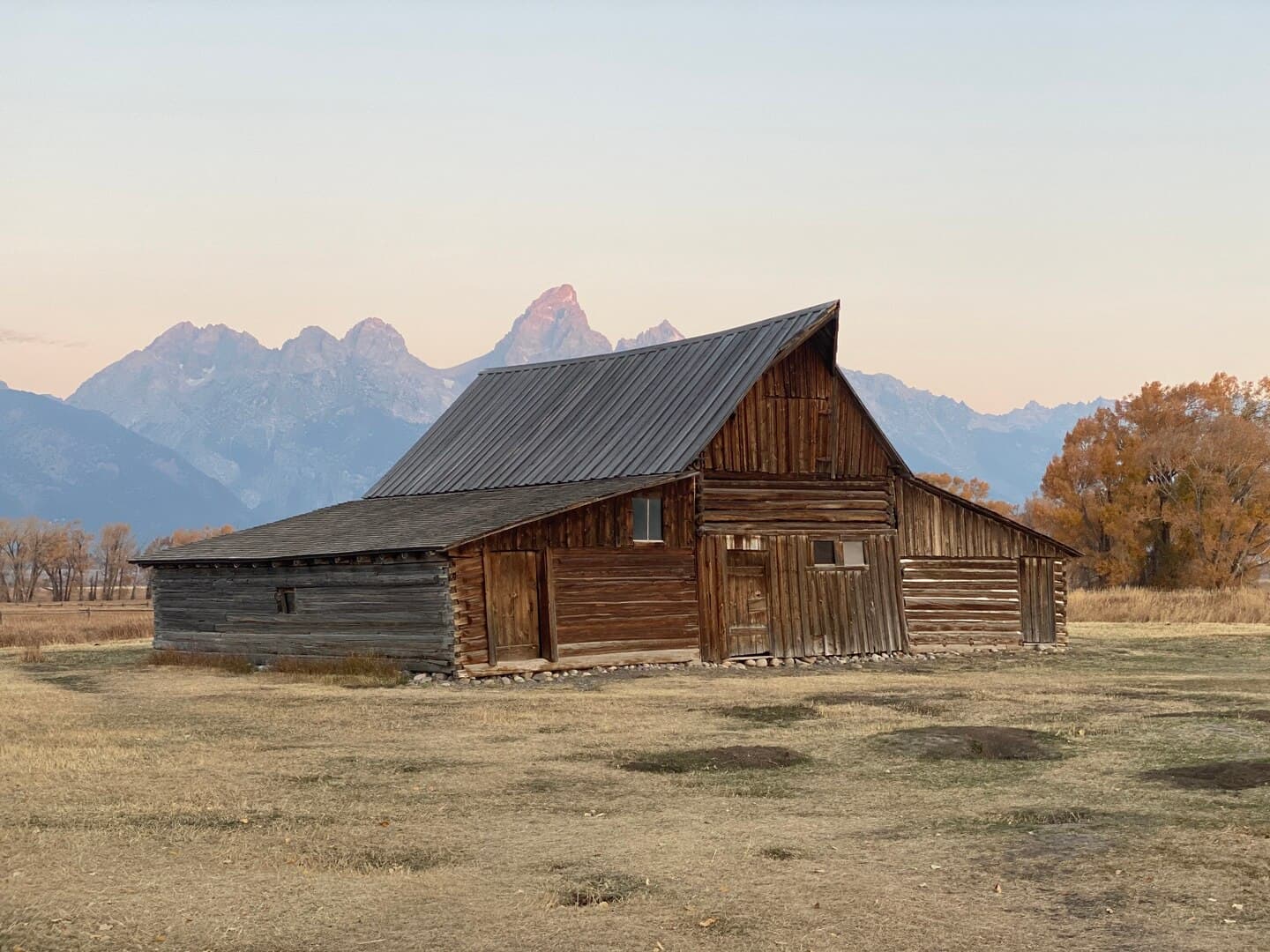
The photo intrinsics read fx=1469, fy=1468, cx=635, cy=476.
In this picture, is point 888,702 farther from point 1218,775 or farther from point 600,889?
point 600,889

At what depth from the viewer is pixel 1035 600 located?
37.8m

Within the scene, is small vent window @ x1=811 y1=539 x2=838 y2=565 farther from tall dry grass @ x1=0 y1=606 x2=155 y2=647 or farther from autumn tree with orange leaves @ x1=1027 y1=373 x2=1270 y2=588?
autumn tree with orange leaves @ x1=1027 y1=373 x2=1270 y2=588

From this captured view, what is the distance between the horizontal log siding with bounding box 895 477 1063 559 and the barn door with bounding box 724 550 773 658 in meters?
4.63

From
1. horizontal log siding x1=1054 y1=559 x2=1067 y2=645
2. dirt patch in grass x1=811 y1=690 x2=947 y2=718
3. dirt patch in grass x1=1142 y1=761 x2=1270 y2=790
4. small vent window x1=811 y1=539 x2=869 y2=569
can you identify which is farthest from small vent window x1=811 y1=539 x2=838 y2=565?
dirt patch in grass x1=1142 y1=761 x2=1270 y2=790

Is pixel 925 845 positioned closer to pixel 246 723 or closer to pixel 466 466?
pixel 246 723

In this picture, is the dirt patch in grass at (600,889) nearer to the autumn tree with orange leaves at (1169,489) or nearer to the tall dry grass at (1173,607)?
the tall dry grass at (1173,607)

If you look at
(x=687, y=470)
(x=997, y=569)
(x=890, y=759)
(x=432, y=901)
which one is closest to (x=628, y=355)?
(x=687, y=470)

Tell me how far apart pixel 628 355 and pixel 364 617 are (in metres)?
12.9

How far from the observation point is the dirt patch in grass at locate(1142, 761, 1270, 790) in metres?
13.7

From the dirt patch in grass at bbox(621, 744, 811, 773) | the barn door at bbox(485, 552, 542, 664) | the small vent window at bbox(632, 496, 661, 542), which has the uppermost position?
the small vent window at bbox(632, 496, 661, 542)

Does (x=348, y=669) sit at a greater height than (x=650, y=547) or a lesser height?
lesser

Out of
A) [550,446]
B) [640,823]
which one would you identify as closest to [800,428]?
[550,446]

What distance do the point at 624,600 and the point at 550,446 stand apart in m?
7.37

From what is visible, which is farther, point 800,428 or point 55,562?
point 55,562
